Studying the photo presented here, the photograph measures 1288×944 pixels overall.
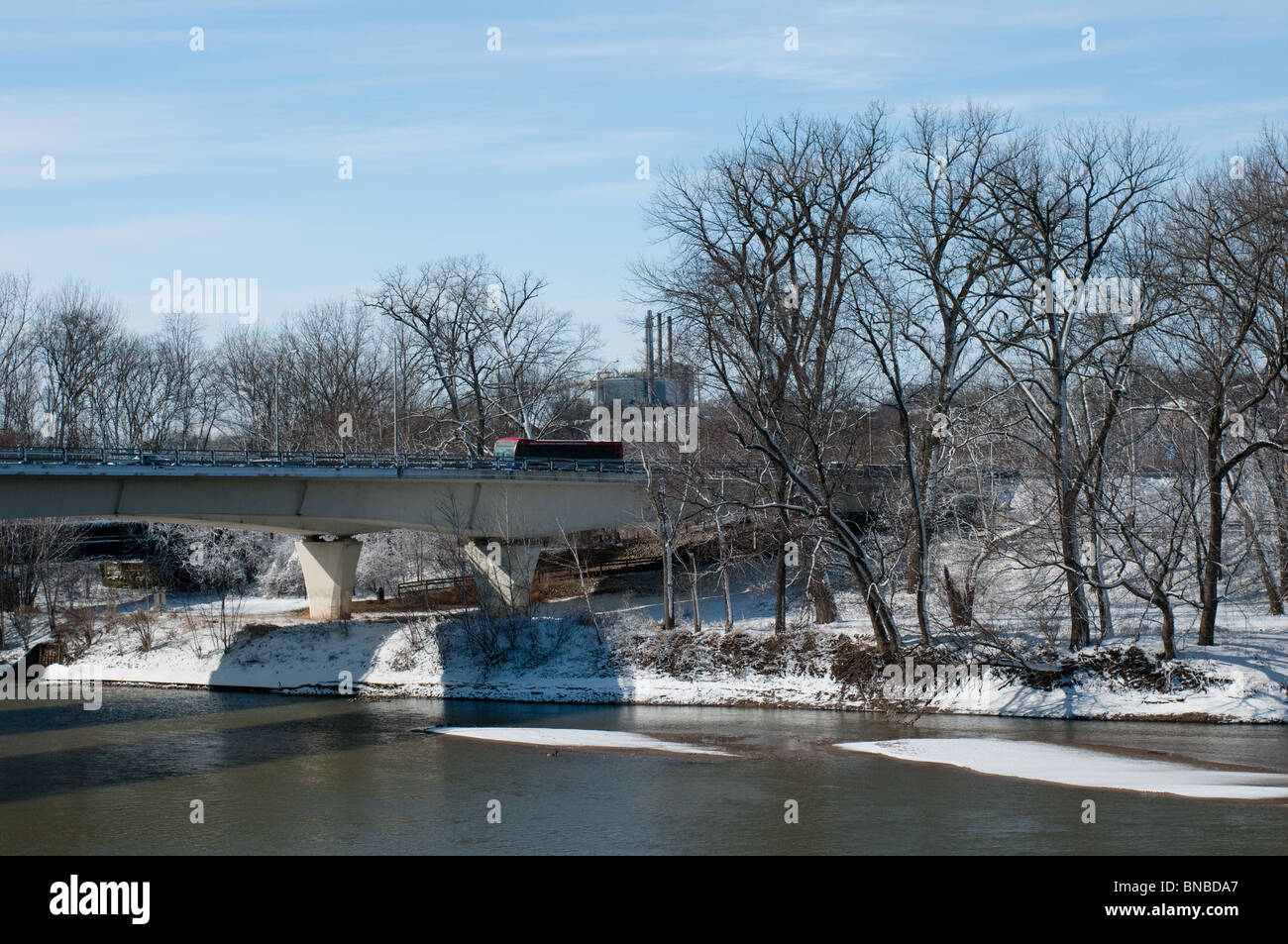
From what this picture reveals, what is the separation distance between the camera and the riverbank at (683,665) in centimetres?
3212

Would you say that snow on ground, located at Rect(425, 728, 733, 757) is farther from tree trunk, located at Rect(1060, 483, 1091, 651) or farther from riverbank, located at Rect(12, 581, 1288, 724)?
tree trunk, located at Rect(1060, 483, 1091, 651)

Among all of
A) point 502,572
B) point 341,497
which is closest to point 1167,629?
point 502,572

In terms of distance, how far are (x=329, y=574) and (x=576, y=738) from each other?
20.8 m

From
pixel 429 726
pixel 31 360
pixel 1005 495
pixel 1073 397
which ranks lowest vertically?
pixel 429 726

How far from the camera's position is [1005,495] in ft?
183

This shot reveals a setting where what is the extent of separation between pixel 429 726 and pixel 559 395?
140 ft

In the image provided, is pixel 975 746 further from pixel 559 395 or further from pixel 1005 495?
pixel 559 395

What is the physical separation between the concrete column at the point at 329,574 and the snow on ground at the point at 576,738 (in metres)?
16.5

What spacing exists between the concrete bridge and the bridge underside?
0.14 ft

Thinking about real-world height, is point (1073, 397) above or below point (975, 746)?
above

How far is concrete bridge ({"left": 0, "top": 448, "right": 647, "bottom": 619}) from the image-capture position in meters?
37.4

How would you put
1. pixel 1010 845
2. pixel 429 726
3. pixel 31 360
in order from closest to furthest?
1. pixel 1010 845
2. pixel 429 726
3. pixel 31 360
